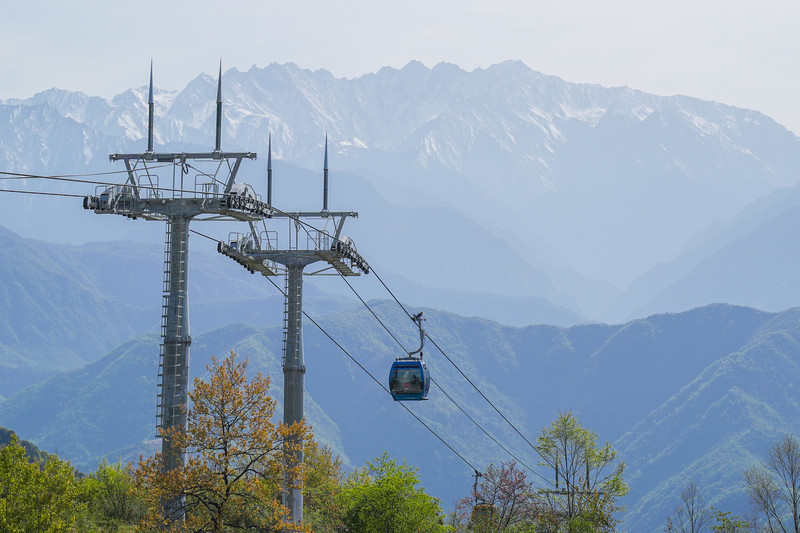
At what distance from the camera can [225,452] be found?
40.9 m

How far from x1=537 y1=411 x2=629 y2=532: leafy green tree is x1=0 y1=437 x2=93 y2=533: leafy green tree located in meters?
36.6

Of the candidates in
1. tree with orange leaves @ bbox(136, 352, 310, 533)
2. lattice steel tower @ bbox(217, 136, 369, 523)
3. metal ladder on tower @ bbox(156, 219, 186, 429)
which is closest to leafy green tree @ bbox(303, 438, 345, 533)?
tree with orange leaves @ bbox(136, 352, 310, 533)

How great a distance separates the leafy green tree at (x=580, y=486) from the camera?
3108 inches

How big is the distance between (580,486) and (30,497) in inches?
2285

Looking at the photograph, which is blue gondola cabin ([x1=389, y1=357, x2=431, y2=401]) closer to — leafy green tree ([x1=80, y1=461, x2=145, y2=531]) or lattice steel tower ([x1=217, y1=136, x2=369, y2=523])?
lattice steel tower ([x1=217, y1=136, x2=369, y2=523])

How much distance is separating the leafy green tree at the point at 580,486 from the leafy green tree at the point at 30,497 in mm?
36614

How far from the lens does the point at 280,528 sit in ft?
135

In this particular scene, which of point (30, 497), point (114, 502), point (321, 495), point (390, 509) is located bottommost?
point (30, 497)

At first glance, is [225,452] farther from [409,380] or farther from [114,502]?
[114,502]

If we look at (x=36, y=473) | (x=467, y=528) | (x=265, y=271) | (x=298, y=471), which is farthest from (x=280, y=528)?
(x=467, y=528)

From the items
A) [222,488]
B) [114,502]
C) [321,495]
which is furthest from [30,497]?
[321,495]

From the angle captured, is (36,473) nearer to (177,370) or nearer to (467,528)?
(177,370)

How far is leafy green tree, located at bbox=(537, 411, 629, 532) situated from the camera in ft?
259

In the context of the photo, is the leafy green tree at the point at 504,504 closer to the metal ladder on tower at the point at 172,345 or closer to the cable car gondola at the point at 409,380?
the cable car gondola at the point at 409,380
